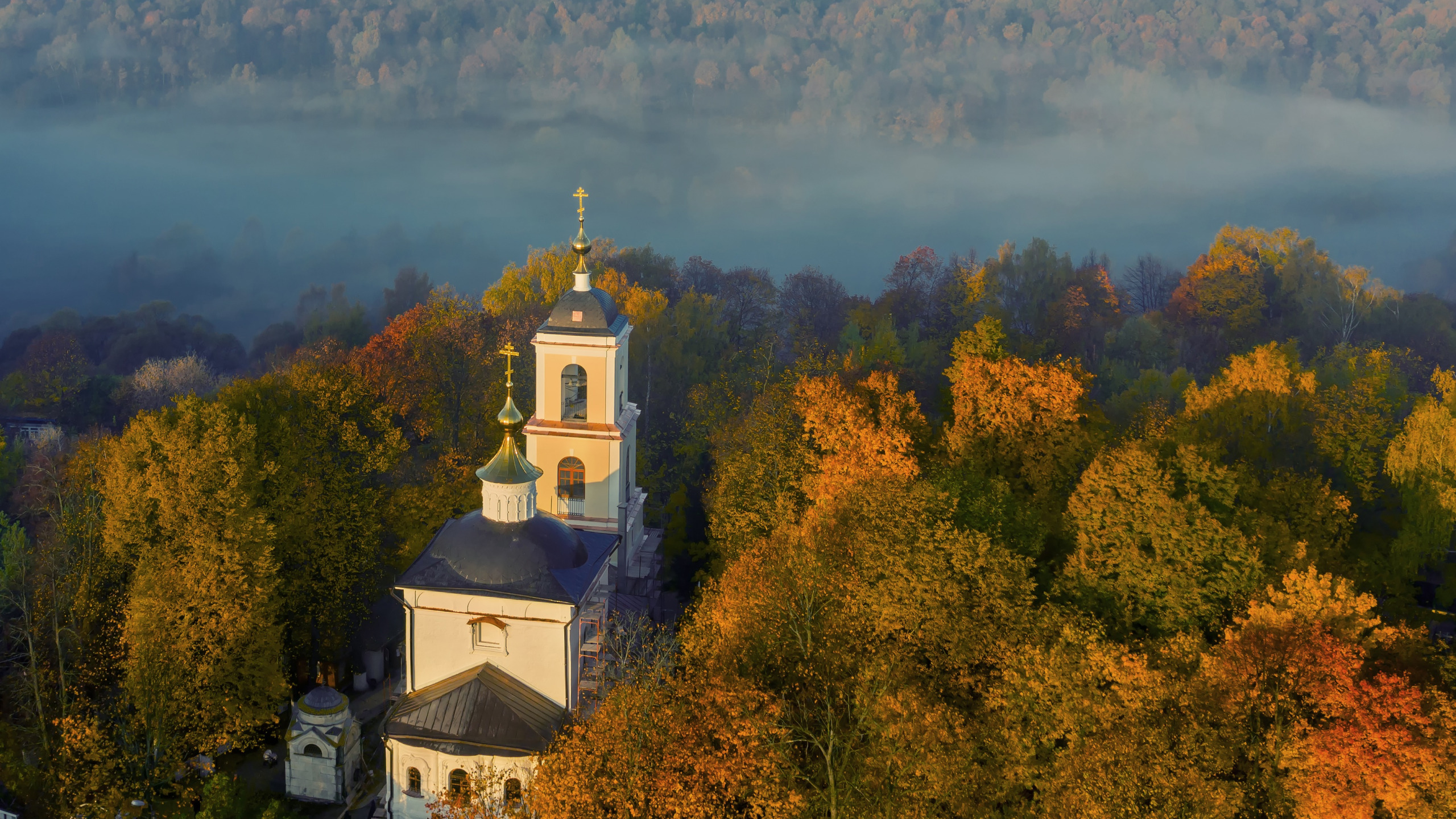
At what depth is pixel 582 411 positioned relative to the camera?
38.4 metres

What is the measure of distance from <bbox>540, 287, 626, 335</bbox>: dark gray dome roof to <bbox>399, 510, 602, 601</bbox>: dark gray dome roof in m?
6.79

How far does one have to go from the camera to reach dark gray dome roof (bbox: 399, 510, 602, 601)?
30906 millimetres

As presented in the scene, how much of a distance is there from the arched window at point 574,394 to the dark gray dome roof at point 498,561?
6164 mm

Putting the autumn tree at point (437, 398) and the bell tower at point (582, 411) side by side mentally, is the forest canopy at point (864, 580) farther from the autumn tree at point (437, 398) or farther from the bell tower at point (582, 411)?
the bell tower at point (582, 411)

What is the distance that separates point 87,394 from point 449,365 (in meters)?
25.4

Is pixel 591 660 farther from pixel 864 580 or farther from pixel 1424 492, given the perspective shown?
pixel 1424 492

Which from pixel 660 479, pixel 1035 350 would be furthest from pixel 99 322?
pixel 1035 350

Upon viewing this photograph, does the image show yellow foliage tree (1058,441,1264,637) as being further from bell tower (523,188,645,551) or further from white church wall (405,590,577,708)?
bell tower (523,188,645,551)

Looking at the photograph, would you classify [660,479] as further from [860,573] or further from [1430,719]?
[1430,719]

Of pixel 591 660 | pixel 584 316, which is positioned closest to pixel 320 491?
pixel 584 316

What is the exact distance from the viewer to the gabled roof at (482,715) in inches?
1180

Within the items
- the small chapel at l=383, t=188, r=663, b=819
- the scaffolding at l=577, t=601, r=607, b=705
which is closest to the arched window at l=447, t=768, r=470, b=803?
the small chapel at l=383, t=188, r=663, b=819

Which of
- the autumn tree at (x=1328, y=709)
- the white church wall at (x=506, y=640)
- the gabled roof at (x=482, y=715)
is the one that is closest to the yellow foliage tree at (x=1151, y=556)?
the autumn tree at (x=1328, y=709)

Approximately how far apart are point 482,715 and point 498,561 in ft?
11.4
